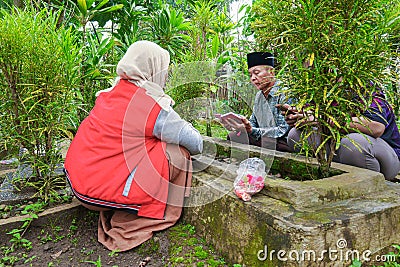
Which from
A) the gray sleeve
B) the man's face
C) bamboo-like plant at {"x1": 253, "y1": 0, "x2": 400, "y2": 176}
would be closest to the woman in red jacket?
the gray sleeve

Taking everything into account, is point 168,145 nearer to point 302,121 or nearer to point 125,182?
point 125,182

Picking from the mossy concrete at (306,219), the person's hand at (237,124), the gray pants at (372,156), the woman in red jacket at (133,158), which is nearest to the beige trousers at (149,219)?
the woman in red jacket at (133,158)

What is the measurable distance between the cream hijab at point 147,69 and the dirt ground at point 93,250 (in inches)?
34.1

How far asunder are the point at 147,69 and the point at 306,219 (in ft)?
4.76

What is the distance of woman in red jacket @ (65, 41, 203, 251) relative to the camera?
2182 mm

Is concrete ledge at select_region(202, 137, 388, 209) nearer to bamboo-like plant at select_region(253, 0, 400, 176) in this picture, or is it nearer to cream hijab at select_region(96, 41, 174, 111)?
bamboo-like plant at select_region(253, 0, 400, 176)

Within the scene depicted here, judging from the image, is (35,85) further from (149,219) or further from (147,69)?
(149,219)

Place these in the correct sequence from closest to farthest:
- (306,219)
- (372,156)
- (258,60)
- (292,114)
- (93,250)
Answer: (306,219), (292,114), (93,250), (372,156), (258,60)

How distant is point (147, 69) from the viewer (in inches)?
92.1

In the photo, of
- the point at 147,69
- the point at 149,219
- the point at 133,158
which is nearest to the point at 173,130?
the point at 133,158

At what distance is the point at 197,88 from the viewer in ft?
12.7

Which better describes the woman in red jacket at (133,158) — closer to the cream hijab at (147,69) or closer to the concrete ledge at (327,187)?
the cream hijab at (147,69)

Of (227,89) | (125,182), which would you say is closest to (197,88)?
(227,89)

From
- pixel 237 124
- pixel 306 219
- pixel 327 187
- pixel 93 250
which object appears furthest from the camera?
pixel 237 124
